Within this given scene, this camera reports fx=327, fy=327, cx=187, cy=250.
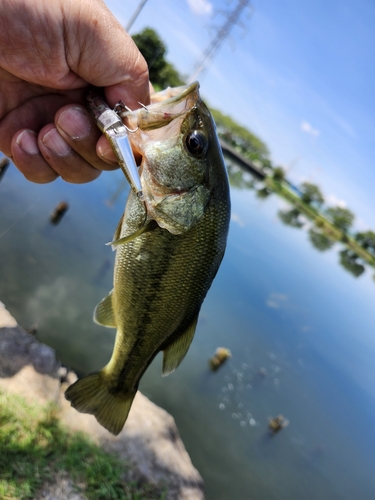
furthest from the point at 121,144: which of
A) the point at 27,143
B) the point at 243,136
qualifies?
the point at 243,136

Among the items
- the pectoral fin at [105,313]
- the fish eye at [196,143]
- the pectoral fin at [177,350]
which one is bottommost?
the pectoral fin at [105,313]

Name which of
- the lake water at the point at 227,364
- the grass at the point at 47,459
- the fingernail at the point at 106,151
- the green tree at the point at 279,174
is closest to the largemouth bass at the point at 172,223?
the fingernail at the point at 106,151

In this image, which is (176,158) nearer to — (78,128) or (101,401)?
(78,128)

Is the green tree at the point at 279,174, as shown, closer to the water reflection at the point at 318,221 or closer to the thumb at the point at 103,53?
the water reflection at the point at 318,221

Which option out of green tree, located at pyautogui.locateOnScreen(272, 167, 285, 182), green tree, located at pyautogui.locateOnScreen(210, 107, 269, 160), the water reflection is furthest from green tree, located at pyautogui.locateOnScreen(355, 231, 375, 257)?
green tree, located at pyautogui.locateOnScreen(210, 107, 269, 160)

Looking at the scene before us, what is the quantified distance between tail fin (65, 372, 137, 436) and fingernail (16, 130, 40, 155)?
1624mm

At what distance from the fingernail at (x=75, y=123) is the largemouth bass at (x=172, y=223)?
1.40 ft

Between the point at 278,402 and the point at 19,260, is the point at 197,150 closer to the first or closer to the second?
the point at 19,260

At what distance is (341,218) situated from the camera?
8806 cm

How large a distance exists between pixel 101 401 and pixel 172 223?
1450 mm

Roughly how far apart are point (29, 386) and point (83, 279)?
4.73m

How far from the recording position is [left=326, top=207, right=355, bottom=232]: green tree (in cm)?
8575

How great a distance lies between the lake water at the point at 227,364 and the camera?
789 centimetres

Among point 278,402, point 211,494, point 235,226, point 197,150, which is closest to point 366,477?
point 278,402
